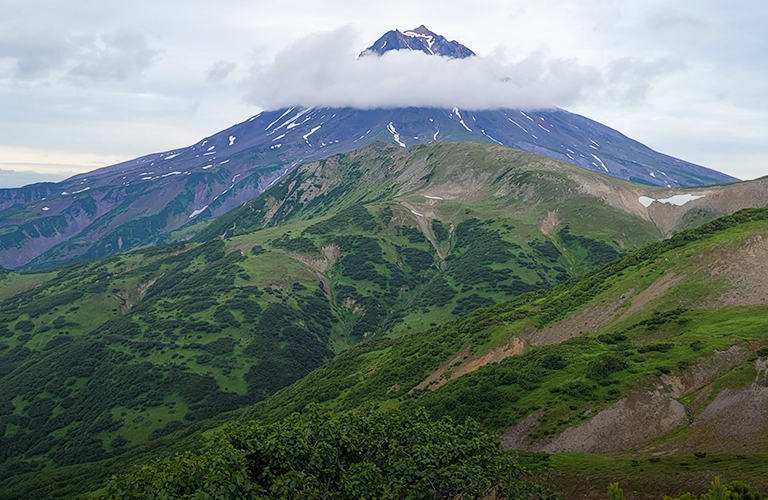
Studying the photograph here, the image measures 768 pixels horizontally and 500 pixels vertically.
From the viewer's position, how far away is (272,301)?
199 m

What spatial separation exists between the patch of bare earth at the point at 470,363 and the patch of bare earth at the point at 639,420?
86.3ft

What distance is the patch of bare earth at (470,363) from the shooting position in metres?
78.9

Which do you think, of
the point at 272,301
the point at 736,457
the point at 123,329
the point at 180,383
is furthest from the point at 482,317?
the point at 123,329

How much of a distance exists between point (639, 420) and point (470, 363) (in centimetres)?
3491

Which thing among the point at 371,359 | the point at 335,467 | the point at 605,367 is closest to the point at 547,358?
the point at 605,367

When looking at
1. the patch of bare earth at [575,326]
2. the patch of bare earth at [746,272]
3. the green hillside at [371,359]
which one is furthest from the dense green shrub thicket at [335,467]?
the patch of bare earth at [746,272]

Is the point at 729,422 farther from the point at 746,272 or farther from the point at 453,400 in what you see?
the point at 746,272

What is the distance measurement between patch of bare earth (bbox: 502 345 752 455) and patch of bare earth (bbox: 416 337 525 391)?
26302mm

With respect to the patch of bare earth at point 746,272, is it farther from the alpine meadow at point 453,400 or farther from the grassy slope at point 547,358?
the grassy slope at point 547,358

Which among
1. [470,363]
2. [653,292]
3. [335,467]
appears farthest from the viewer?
[470,363]

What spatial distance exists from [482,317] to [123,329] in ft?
481

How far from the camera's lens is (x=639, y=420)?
1865 inches

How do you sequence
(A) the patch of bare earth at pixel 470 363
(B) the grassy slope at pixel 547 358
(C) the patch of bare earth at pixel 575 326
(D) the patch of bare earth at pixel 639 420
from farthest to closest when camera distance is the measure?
(C) the patch of bare earth at pixel 575 326 → (A) the patch of bare earth at pixel 470 363 → (B) the grassy slope at pixel 547 358 → (D) the patch of bare earth at pixel 639 420

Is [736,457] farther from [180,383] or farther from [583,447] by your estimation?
[180,383]
